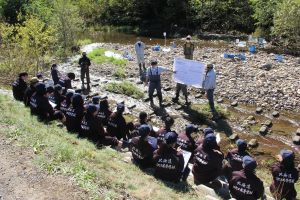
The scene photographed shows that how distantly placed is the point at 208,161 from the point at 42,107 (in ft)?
18.9

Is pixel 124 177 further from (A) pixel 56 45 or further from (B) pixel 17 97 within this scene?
(A) pixel 56 45

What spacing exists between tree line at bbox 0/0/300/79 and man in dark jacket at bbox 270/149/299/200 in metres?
15.6

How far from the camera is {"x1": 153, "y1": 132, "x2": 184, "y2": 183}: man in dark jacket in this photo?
8750mm

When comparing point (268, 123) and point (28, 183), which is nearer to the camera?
point (28, 183)

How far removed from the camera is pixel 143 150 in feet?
31.3

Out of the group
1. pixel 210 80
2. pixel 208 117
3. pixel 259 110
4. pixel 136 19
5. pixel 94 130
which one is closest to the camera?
pixel 94 130

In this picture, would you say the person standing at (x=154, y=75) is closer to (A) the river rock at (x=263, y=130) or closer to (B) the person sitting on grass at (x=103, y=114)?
(A) the river rock at (x=263, y=130)

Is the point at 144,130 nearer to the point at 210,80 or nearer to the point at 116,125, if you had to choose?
the point at 116,125

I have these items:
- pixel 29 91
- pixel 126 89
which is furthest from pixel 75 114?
pixel 126 89

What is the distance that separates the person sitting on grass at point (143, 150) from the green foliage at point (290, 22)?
20.2m

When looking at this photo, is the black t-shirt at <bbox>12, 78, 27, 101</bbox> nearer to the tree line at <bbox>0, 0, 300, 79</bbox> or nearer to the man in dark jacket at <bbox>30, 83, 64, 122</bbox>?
the man in dark jacket at <bbox>30, 83, 64, 122</bbox>

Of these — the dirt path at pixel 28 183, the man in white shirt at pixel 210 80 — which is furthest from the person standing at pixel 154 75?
the dirt path at pixel 28 183

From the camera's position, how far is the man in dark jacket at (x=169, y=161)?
875 cm

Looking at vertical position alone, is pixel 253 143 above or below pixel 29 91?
below
